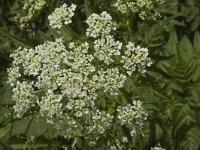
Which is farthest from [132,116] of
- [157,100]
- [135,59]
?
[135,59]

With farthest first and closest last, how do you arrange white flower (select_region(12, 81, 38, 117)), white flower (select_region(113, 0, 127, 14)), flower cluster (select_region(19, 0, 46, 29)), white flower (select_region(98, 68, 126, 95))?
1. flower cluster (select_region(19, 0, 46, 29))
2. white flower (select_region(113, 0, 127, 14))
3. white flower (select_region(12, 81, 38, 117))
4. white flower (select_region(98, 68, 126, 95))

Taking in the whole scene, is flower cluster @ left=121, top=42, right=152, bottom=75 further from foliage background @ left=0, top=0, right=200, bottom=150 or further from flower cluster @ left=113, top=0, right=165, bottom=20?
flower cluster @ left=113, top=0, right=165, bottom=20

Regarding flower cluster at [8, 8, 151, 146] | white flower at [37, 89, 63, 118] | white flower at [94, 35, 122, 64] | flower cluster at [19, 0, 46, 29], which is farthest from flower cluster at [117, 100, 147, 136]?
flower cluster at [19, 0, 46, 29]

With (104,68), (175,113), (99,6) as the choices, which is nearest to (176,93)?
(175,113)

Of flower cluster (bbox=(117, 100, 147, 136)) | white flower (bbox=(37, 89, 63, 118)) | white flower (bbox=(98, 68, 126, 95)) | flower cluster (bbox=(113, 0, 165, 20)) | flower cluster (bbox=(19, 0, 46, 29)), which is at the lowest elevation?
flower cluster (bbox=(117, 100, 147, 136))

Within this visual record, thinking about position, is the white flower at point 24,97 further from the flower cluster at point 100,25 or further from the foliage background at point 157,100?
the flower cluster at point 100,25
